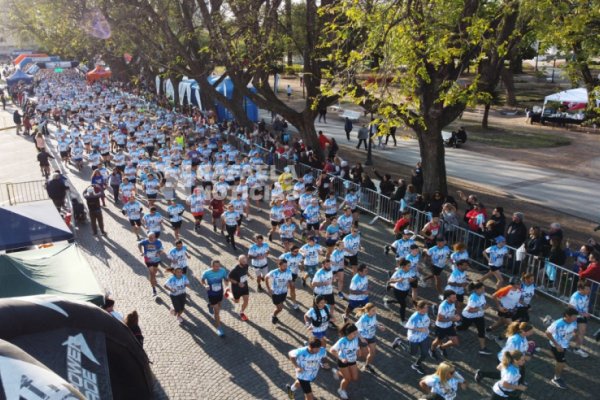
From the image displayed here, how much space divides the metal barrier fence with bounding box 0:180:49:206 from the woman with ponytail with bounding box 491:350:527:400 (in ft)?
53.2

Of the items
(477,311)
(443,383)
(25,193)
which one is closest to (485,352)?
(477,311)

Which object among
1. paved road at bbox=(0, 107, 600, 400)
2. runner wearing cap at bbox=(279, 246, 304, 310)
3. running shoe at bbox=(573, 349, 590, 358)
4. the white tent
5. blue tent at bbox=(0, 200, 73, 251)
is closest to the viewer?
paved road at bbox=(0, 107, 600, 400)

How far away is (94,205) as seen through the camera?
14.6 meters

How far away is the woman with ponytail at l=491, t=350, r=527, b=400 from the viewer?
282 inches

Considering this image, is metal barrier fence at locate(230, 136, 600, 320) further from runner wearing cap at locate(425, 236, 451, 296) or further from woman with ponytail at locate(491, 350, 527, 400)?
woman with ponytail at locate(491, 350, 527, 400)

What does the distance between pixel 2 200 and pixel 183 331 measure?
12.2 meters

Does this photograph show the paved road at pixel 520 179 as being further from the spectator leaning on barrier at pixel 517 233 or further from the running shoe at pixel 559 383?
the running shoe at pixel 559 383

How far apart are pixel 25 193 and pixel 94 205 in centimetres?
655

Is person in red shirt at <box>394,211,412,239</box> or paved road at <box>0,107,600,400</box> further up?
person in red shirt at <box>394,211,412,239</box>

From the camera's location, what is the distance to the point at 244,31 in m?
20.1

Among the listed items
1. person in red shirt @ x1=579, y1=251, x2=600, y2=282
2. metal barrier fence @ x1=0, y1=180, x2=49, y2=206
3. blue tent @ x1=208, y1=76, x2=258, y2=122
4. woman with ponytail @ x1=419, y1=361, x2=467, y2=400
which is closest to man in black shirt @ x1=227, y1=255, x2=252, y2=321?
woman with ponytail @ x1=419, y1=361, x2=467, y2=400

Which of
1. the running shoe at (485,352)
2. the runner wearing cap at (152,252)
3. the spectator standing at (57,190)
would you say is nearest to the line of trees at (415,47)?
the running shoe at (485,352)

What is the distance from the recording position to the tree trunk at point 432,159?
15.7 metres

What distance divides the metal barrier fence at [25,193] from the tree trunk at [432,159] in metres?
12.9
